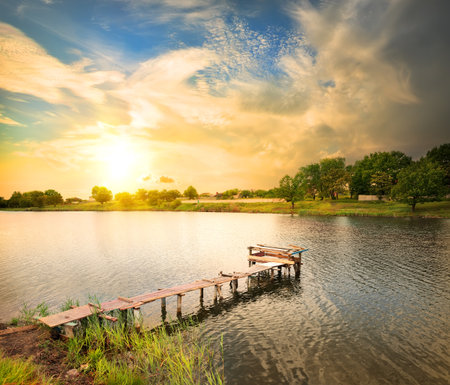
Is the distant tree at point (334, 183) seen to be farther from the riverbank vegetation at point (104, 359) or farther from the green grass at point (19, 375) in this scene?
the green grass at point (19, 375)

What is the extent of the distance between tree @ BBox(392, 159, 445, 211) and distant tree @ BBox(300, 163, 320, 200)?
61.0 meters

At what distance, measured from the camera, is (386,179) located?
110250 mm

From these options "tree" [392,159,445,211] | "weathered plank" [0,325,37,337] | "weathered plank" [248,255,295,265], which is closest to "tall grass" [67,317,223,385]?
"weathered plank" [0,325,37,337]

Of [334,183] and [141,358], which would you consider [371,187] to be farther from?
[141,358]

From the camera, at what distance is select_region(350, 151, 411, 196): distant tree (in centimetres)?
11619

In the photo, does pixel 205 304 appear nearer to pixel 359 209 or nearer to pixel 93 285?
pixel 93 285

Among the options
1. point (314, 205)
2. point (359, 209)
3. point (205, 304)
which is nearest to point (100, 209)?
point (314, 205)

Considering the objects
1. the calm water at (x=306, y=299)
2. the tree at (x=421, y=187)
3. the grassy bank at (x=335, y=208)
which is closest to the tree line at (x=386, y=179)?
the tree at (x=421, y=187)

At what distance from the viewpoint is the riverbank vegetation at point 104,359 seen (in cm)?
989

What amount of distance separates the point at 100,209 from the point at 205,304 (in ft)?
616

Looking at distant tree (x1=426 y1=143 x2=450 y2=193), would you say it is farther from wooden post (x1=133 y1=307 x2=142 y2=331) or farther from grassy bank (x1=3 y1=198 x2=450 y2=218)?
wooden post (x1=133 y1=307 x2=142 y2=331)

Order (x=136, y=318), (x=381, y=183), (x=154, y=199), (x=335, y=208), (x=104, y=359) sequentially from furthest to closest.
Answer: (x=154, y=199)
(x=381, y=183)
(x=335, y=208)
(x=136, y=318)
(x=104, y=359)

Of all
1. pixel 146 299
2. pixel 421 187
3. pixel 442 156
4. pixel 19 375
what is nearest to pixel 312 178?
pixel 442 156

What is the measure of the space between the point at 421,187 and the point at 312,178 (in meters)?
71.0
